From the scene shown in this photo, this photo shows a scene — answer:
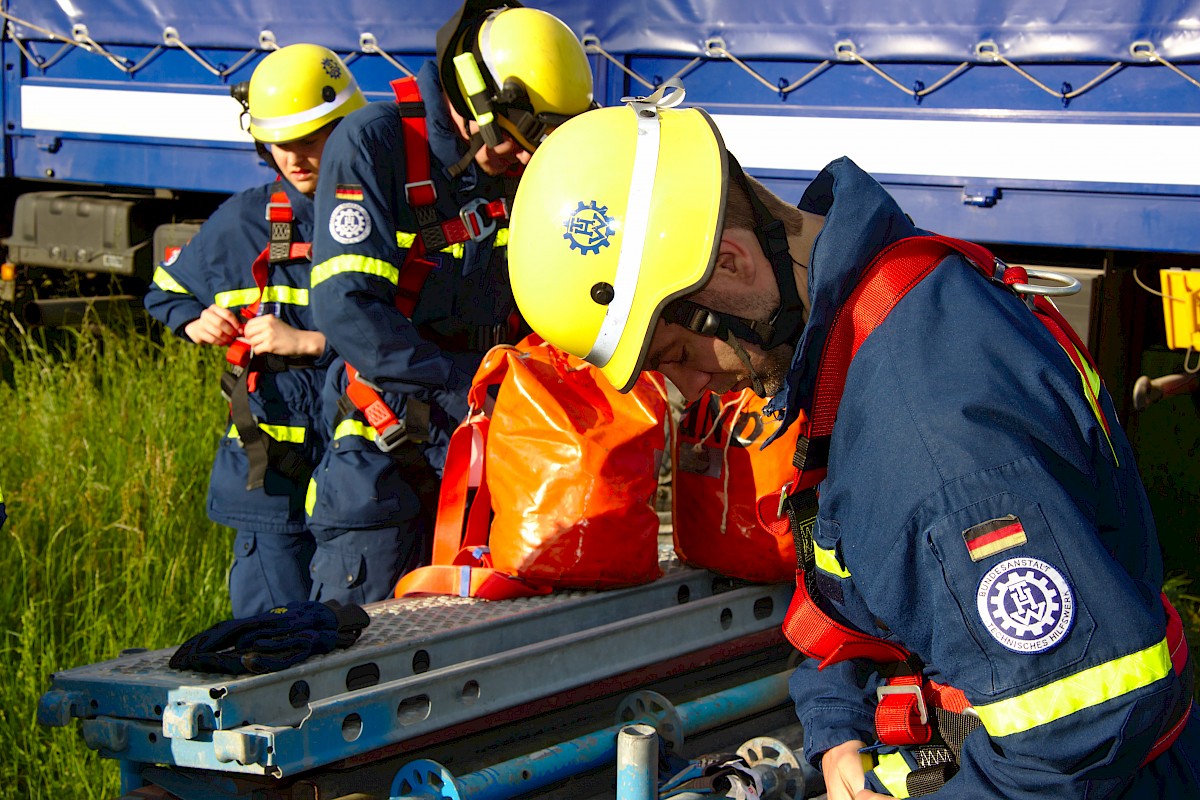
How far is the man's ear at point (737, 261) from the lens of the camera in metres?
1.78

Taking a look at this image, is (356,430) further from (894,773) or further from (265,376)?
(894,773)

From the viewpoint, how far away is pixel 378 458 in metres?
3.67

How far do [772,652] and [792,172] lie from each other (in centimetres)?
255

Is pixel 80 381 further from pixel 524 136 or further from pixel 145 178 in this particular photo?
pixel 524 136

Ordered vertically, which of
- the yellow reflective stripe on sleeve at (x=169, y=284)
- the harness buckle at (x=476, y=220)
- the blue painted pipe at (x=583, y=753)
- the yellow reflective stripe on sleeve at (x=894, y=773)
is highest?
the harness buckle at (x=476, y=220)

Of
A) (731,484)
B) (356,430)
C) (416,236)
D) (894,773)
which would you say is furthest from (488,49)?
(894,773)

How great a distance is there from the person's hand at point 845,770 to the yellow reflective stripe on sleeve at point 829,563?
33 centimetres

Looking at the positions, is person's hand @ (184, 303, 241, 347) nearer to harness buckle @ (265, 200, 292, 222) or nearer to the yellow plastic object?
harness buckle @ (265, 200, 292, 222)

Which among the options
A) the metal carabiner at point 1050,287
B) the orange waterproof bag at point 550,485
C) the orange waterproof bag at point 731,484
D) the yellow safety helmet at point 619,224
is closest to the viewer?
the metal carabiner at point 1050,287

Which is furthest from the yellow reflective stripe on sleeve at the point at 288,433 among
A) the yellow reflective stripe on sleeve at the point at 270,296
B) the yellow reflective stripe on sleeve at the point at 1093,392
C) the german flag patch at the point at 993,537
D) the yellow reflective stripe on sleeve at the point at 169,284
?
the german flag patch at the point at 993,537

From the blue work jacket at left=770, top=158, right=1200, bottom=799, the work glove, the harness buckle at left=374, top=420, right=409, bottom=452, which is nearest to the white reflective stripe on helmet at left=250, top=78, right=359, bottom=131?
the harness buckle at left=374, top=420, right=409, bottom=452

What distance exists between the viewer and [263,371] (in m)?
3.96

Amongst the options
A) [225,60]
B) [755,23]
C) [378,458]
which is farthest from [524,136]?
[225,60]

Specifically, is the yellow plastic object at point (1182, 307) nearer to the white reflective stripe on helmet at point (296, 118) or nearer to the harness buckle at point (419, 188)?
the harness buckle at point (419, 188)
